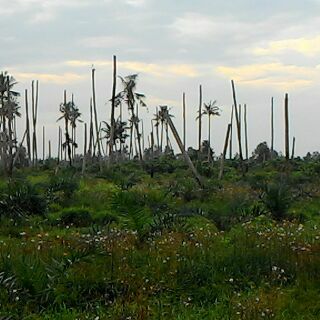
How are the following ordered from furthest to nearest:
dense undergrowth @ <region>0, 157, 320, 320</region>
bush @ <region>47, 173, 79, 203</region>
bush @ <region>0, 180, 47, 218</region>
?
bush @ <region>47, 173, 79, 203</region>
bush @ <region>0, 180, 47, 218</region>
dense undergrowth @ <region>0, 157, 320, 320</region>

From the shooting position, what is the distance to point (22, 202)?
13.6 metres

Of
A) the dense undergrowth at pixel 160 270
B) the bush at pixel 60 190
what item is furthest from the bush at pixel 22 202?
the bush at pixel 60 190

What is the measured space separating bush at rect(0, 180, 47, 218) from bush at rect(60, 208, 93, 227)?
57cm

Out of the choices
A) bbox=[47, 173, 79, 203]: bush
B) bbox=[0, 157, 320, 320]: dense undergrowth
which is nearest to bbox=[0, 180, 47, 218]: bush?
bbox=[0, 157, 320, 320]: dense undergrowth

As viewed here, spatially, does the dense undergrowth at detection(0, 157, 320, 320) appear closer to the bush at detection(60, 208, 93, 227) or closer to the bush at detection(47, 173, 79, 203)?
the bush at detection(60, 208, 93, 227)

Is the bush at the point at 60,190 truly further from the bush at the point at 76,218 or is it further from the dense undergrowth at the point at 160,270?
the dense undergrowth at the point at 160,270

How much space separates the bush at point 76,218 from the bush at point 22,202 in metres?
0.57

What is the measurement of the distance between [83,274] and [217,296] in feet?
5.30

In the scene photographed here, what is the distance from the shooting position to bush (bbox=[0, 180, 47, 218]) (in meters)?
13.0

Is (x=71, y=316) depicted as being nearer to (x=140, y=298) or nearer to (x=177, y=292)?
(x=140, y=298)

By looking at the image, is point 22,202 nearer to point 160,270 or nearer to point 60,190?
point 60,190

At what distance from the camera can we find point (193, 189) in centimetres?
1925

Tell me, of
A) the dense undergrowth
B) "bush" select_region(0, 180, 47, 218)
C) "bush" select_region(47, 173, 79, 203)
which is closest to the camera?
the dense undergrowth

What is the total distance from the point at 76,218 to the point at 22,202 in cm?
126
